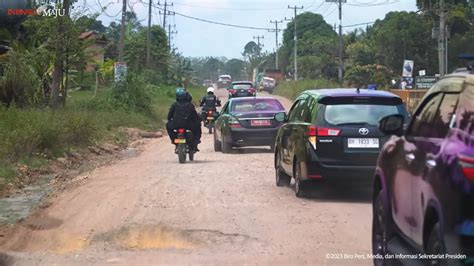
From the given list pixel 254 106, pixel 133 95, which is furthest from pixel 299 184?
pixel 133 95

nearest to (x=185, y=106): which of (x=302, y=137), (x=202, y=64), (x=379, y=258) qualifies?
(x=302, y=137)

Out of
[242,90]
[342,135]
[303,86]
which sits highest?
[303,86]

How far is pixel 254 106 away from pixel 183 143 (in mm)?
3954

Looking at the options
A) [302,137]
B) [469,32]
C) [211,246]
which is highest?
[469,32]

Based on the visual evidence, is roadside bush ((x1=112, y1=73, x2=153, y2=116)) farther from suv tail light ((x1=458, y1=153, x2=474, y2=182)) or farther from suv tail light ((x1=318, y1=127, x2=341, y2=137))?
suv tail light ((x1=458, y1=153, x2=474, y2=182))

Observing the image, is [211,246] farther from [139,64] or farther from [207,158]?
[139,64]

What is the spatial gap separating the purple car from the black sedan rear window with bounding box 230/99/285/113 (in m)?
13.3

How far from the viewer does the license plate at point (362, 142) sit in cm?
1089

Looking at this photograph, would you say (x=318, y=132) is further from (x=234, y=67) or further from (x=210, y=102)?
(x=234, y=67)

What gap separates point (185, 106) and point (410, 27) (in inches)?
1996

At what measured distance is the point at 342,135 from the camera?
10906mm

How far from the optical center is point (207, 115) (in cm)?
2823

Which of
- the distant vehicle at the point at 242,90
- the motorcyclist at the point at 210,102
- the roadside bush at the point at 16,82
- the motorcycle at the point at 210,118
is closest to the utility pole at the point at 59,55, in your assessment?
the roadside bush at the point at 16,82

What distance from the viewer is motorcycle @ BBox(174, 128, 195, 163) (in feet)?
55.8
